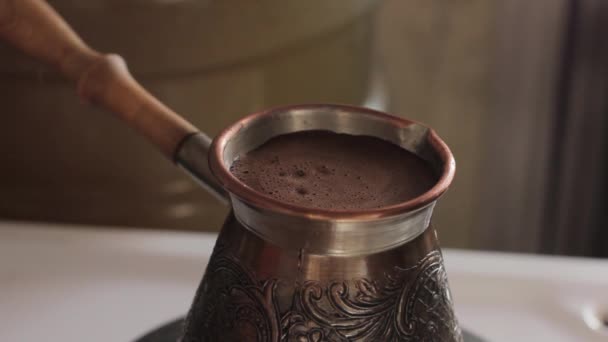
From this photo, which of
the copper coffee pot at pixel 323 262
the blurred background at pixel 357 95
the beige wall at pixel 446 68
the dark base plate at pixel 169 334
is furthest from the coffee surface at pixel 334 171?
the beige wall at pixel 446 68

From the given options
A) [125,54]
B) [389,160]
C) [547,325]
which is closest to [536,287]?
[547,325]

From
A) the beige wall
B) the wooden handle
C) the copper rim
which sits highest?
the copper rim

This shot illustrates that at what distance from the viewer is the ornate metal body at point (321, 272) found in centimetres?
38

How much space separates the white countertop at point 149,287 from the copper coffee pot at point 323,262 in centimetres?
25

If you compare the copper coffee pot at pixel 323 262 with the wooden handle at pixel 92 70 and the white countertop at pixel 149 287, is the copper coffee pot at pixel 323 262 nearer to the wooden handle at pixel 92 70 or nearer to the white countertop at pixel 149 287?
the wooden handle at pixel 92 70

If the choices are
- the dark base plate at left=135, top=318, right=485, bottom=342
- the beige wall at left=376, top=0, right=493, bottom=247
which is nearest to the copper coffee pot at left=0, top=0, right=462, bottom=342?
the dark base plate at left=135, top=318, right=485, bottom=342

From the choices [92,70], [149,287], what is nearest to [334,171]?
[92,70]

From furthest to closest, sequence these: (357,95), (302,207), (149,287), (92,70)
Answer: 1. (357,95)
2. (149,287)
3. (92,70)
4. (302,207)

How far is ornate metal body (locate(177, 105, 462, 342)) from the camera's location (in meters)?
0.38

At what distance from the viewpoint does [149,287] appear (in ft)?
2.36

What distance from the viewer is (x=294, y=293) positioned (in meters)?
0.39

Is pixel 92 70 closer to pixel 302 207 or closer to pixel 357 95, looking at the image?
pixel 302 207

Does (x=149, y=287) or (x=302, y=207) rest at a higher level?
(x=302, y=207)

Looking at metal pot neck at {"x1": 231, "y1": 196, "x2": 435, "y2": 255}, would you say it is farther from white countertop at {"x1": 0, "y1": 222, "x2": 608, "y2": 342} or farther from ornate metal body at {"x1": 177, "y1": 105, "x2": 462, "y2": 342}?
white countertop at {"x1": 0, "y1": 222, "x2": 608, "y2": 342}
